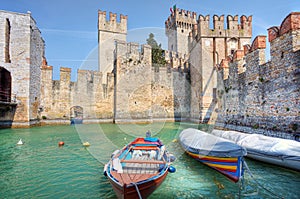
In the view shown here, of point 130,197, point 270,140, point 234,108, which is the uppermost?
point 234,108

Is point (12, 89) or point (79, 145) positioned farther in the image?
point (12, 89)

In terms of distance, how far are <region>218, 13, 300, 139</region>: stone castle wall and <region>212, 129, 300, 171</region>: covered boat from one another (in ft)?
6.28

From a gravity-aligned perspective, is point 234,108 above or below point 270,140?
above

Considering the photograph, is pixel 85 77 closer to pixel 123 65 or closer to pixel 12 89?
pixel 123 65

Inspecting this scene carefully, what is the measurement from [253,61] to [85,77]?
16.3 meters

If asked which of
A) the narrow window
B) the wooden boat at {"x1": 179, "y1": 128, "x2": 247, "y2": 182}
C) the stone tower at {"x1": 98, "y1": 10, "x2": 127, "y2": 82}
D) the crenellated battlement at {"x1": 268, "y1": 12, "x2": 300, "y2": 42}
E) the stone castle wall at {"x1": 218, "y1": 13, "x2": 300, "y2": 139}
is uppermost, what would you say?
the stone tower at {"x1": 98, "y1": 10, "x2": 127, "y2": 82}

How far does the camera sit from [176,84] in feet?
80.3

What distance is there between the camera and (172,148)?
9406 millimetres

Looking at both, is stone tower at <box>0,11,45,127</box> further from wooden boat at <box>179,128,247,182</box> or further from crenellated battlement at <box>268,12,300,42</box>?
crenellated battlement at <box>268,12,300,42</box>

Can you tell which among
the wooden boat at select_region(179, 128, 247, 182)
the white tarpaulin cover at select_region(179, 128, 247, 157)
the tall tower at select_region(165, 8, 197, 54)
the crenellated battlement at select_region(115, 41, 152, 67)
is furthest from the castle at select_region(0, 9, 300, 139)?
the tall tower at select_region(165, 8, 197, 54)

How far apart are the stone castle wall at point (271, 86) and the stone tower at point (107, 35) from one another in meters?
21.1

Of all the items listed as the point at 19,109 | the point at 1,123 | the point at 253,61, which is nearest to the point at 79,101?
the point at 19,109

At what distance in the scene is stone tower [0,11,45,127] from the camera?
1600 centimetres

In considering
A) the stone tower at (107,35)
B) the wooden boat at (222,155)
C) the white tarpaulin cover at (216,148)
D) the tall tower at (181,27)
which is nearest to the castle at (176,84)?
the white tarpaulin cover at (216,148)
